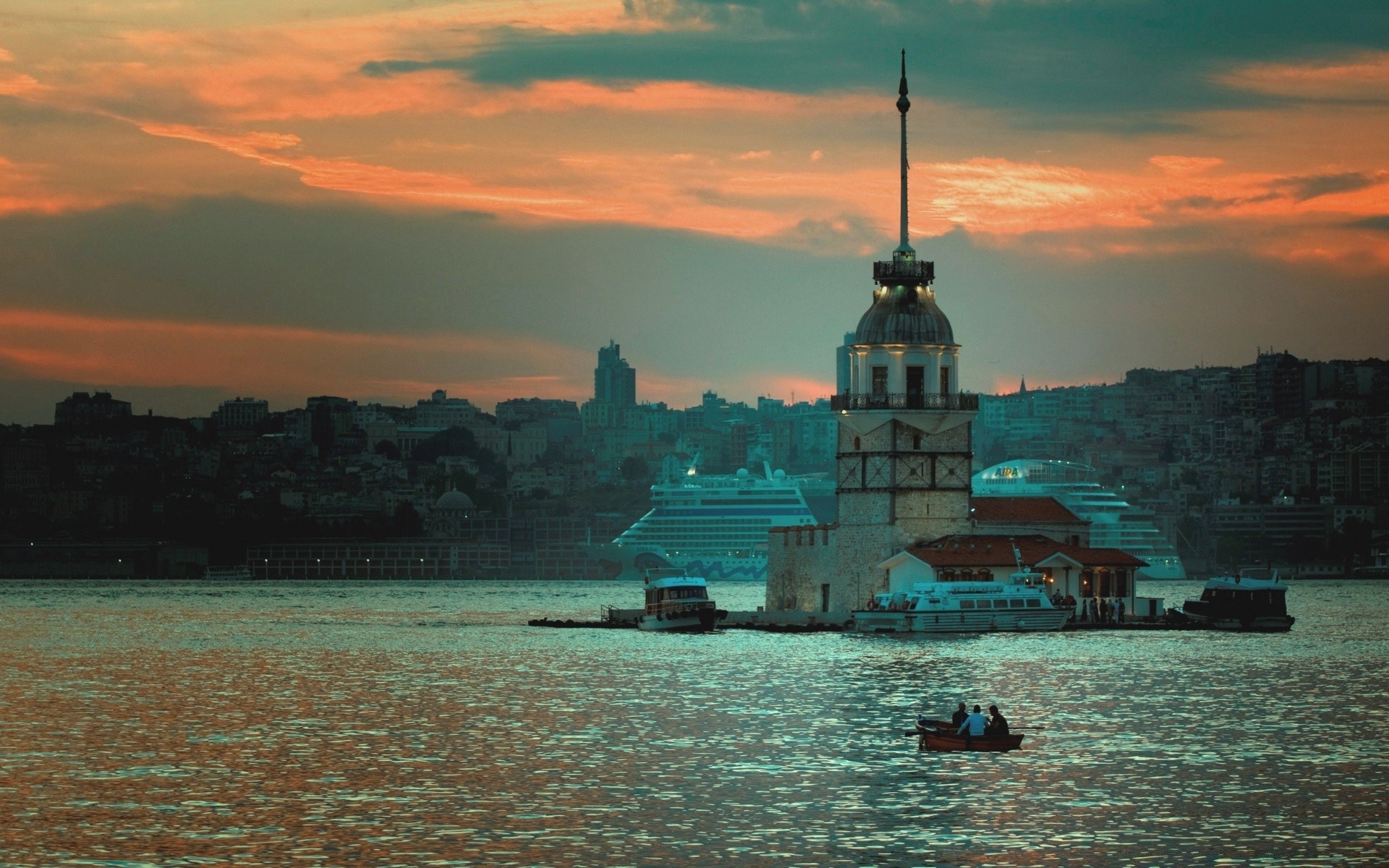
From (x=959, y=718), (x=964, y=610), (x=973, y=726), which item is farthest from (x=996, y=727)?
(x=964, y=610)

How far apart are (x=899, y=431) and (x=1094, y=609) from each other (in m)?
9.31

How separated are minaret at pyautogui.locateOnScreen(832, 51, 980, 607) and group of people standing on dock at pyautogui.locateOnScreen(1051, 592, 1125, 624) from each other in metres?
4.21

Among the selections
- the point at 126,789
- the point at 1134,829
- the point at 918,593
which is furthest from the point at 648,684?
the point at 1134,829

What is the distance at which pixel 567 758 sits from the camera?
40906 millimetres

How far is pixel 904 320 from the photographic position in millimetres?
73625

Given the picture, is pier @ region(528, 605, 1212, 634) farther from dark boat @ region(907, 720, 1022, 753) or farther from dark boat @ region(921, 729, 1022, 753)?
dark boat @ region(921, 729, 1022, 753)

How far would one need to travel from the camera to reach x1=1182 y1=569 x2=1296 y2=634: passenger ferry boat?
79.6 m

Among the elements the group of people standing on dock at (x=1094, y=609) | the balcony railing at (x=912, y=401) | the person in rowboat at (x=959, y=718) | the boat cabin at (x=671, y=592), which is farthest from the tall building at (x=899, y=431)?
the person in rowboat at (x=959, y=718)

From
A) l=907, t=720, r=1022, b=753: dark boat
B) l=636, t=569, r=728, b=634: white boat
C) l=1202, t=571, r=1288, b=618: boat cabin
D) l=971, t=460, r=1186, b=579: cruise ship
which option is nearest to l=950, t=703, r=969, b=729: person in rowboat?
l=907, t=720, r=1022, b=753: dark boat

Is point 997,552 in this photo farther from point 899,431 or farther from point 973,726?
point 973,726

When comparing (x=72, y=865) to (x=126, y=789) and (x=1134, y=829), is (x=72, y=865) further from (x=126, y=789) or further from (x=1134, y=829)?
(x=1134, y=829)

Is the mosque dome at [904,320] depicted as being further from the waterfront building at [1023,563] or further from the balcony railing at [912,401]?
the waterfront building at [1023,563]

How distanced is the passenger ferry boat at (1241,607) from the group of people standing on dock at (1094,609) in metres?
4.98

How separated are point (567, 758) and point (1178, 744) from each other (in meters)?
11.9
